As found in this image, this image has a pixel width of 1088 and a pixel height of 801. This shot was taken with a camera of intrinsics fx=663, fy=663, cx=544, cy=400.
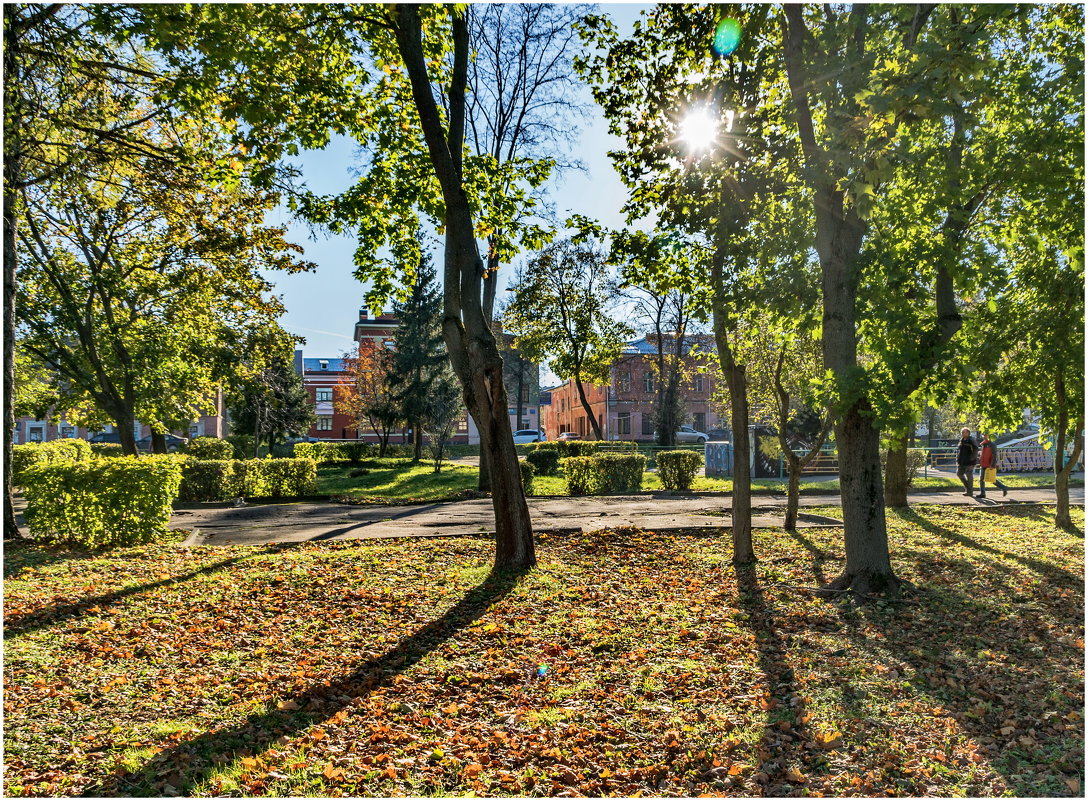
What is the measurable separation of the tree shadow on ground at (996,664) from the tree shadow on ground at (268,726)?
11.9 feet

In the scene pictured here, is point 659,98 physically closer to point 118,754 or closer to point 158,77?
point 158,77

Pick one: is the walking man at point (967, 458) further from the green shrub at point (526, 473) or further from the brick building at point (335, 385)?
the brick building at point (335, 385)

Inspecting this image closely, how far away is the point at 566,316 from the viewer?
31.2 m

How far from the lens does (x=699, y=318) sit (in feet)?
27.9

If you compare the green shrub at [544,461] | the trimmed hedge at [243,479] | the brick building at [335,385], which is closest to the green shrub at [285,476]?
the trimmed hedge at [243,479]

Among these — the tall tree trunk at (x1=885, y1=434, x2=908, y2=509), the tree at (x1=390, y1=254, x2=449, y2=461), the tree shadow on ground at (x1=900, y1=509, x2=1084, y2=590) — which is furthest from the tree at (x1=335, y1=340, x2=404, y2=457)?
the tree shadow on ground at (x1=900, y1=509, x2=1084, y2=590)

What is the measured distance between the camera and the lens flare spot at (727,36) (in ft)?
27.6

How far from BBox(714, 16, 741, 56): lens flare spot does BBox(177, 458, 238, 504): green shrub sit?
15308 millimetres

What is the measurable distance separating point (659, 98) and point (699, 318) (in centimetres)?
319

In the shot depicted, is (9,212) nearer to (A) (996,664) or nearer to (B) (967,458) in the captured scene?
(A) (996,664)

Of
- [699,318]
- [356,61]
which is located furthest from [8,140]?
[699,318]

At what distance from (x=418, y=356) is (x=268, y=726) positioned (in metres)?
32.7

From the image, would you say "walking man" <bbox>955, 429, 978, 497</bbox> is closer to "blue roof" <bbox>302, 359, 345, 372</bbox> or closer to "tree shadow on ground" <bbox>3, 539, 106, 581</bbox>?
"tree shadow on ground" <bbox>3, 539, 106, 581</bbox>

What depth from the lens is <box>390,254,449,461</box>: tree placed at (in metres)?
35.5
